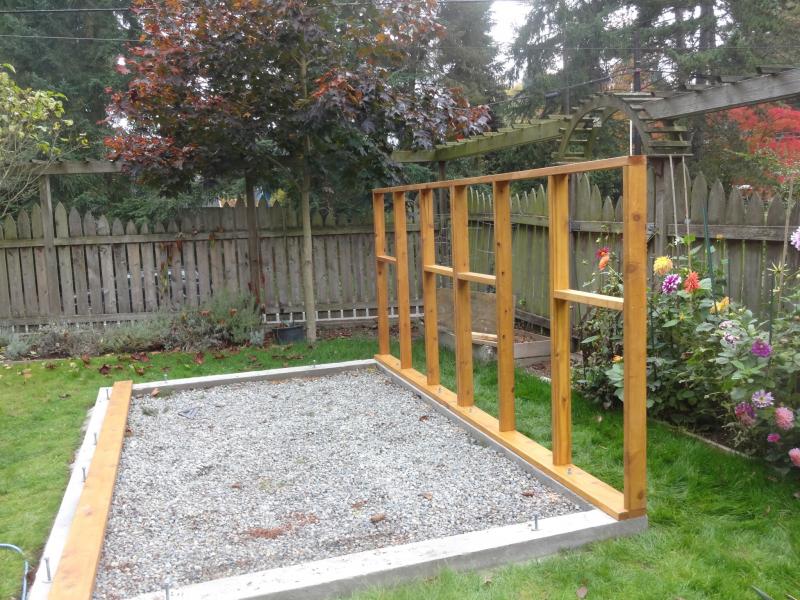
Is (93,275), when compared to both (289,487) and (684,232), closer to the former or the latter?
(289,487)

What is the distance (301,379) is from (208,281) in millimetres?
2884

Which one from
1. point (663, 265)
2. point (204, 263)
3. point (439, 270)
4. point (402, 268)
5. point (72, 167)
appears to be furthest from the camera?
point (204, 263)

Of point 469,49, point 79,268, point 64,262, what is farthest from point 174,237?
point 469,49

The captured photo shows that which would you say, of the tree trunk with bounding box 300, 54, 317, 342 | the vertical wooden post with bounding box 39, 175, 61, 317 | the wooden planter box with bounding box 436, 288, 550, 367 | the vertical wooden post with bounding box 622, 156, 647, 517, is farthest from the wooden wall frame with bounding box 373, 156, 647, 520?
the vertical wooden post with bounding box 39, 175, 61, 317

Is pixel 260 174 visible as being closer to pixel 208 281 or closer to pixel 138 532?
pixel 208 281

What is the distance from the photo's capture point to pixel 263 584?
2.55m

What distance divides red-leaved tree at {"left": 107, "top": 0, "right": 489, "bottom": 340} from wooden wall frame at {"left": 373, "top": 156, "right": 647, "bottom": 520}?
84.1 inches

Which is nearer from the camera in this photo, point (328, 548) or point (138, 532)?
point (328, 548)

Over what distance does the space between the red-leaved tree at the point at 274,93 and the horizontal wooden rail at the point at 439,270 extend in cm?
212

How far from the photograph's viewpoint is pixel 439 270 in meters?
4.97

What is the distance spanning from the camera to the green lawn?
2578 mm

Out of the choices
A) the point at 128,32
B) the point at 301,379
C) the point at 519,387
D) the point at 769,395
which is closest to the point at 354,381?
the point at 301,379

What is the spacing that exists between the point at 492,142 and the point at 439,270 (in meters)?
2.60

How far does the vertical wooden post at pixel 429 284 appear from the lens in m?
5.06
